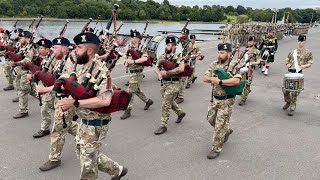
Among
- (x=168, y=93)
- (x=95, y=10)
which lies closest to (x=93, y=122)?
(x=168, y=93)

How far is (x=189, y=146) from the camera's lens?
20.9 feet

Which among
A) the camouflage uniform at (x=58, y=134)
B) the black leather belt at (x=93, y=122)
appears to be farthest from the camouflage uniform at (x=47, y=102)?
the black leather belt at (x=93, y=122)

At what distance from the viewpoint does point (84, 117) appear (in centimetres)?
419

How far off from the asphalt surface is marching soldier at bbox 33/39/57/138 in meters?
0.29

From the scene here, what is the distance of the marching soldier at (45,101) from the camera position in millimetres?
6215

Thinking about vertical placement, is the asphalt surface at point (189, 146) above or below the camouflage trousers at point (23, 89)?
below

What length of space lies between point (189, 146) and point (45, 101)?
2.97m

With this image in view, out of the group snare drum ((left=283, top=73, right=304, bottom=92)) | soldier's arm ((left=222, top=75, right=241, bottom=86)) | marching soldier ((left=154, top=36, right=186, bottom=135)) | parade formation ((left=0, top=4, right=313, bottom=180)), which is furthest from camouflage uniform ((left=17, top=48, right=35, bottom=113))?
snare drum ((left=283, top=73, right=304, bottom=92))

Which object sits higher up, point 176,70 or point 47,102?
point 176,70

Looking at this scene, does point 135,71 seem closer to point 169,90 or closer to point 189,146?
point 169,90

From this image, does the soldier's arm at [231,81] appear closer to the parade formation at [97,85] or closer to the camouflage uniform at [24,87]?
the parade formation at [97,85]

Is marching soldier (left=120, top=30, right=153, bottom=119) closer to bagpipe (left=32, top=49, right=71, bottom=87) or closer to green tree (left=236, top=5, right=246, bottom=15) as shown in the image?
bagpipe (left=32, top=49, right=71, bottom=87)

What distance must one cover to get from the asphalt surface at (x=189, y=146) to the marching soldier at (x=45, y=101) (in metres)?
0.29

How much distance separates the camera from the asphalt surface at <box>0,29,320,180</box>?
5297mm
